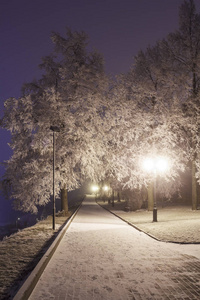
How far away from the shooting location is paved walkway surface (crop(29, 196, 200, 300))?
16.6ft

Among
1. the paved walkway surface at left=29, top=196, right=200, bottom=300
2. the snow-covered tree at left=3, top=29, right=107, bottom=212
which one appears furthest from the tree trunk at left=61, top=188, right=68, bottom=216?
the paved walkway surface at left=29, top=196, right=200, bottom=300

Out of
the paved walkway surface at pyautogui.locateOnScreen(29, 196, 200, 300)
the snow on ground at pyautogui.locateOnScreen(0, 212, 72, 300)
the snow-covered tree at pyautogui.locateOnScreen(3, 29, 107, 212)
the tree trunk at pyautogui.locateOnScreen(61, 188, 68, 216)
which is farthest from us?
the tree trunk at pyautogui.locateOnScreen(61, 188, 68, 216)

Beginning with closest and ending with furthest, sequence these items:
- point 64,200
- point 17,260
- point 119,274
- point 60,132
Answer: point 119,274, point 17,260, point 60,132, point 64,200

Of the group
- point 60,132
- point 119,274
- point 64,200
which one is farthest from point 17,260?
point 64,200

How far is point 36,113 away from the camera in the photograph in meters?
19.4

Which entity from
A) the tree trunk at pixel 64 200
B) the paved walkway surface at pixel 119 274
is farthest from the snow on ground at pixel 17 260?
the tree trunk at pixel 64 200

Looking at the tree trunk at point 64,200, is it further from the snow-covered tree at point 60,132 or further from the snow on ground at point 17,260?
the snow on ground at point 17,260

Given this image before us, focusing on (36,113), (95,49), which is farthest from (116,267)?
(95,49)

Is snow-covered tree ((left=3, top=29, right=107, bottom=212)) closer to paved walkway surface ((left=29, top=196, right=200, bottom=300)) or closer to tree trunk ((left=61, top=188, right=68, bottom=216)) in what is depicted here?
tree trunk ((left=61, top=188, right=68, bottom=216))

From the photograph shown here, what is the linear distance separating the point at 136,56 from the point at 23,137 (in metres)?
13.1

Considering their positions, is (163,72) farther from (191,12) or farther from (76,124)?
(76,124)

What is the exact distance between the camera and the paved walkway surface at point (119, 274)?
5062 millimetres

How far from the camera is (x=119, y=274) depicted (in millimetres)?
6238

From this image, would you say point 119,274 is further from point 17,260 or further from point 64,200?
point 64,200
